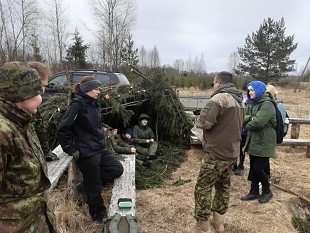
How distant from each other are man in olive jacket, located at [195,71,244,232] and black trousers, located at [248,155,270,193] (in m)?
0.99

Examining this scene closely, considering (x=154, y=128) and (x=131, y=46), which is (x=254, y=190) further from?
(x=131, y=46)

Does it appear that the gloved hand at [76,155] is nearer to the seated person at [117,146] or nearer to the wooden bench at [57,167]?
the wooden bench at [57,167]

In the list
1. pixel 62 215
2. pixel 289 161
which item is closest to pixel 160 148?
pixel 289 161

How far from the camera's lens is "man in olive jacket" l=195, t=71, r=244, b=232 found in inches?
134

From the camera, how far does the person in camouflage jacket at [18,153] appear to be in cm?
163

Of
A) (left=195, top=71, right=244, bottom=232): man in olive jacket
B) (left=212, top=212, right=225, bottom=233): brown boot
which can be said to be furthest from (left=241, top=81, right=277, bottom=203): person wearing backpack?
(left=212, top=212, right=225, bottom=233): brown boot

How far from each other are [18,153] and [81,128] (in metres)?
1.92

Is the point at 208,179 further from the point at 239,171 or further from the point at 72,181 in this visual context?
the point at 239,171

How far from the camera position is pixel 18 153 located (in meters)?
1.66

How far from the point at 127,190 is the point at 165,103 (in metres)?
3.37

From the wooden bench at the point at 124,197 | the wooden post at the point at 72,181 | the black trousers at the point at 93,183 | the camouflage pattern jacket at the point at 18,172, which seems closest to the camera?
the camouflage pattern jacket at the point at 18,172

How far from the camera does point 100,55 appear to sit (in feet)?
92.0

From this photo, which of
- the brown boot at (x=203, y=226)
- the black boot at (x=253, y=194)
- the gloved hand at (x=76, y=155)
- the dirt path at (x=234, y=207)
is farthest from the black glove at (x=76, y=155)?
the black boot at (x=253, y=194)

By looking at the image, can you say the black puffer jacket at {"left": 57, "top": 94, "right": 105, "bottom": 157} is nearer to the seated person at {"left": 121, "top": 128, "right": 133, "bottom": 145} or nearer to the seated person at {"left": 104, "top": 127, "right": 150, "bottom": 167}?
the seated person at {"left": 104, "top": 127, "right": 150, "bottom": 167}
